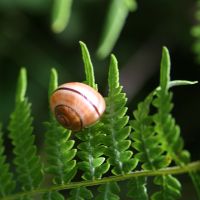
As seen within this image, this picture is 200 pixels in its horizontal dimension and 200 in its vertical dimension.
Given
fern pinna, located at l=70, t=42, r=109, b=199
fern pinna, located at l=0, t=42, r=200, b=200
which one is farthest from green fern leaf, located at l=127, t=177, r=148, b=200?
fern pinna, located at l=70, t=42, r=109, b=199

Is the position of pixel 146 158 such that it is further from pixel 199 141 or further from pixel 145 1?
pixel 145 1

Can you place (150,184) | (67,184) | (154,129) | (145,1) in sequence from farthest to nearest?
(145,1) < (150,184) < (67,184) < (154,129)

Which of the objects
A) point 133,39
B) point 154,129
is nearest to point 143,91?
point 133,39

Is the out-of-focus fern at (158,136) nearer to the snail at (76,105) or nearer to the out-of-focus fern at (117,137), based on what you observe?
the out-of-focus fern at (117,137)

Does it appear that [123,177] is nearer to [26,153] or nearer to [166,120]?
[166,120]

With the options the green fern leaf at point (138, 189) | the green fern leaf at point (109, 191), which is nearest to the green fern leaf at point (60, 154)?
the green fern leaf at point (109, 191)

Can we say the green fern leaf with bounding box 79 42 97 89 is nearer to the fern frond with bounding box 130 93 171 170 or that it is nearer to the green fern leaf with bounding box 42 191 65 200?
the fern frond with bounding box 130 93 171 170
